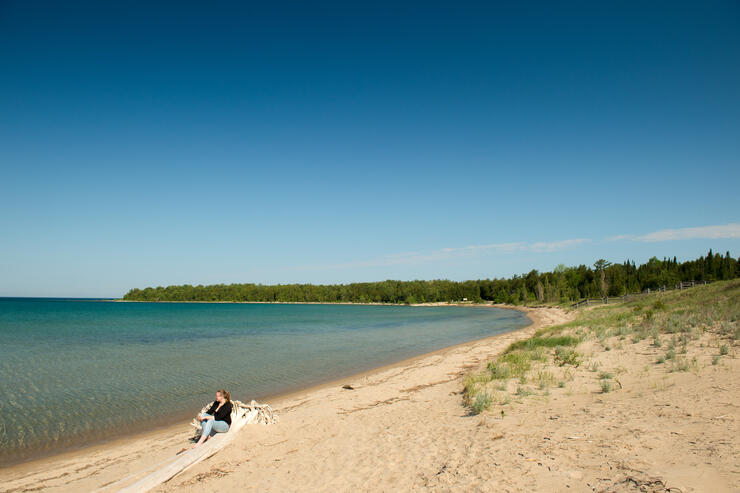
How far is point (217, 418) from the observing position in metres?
9.83

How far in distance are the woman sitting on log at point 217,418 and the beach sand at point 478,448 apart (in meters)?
0.59

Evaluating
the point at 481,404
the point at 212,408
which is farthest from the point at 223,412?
the point at 481,404

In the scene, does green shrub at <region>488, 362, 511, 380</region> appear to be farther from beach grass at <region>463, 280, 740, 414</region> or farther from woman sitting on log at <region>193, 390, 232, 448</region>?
woman sitting on log at <region>193, 390, 232, 448</region>

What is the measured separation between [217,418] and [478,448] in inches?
255

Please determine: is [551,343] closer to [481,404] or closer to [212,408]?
[481,404]

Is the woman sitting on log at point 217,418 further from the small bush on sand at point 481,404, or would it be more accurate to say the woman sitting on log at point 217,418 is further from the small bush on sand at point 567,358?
the small bush on sand at point 567,358

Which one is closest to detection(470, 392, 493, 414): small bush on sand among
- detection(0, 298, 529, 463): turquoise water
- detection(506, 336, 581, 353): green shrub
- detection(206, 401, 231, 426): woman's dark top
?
detection(206, 401, 231, 426): woman's dark top

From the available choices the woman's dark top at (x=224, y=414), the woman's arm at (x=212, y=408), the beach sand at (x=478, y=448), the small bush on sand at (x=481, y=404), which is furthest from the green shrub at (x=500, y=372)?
the woman's arm at (x=212, y=408)

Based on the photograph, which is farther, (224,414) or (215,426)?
(224,414)

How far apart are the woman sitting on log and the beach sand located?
59 cm

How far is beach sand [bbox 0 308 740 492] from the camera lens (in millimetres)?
5777

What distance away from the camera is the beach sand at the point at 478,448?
227 inches

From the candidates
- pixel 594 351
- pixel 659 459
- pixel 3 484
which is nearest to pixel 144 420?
pixel 3 484

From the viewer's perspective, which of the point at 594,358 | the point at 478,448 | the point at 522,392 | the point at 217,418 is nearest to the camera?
the point at 478,448
